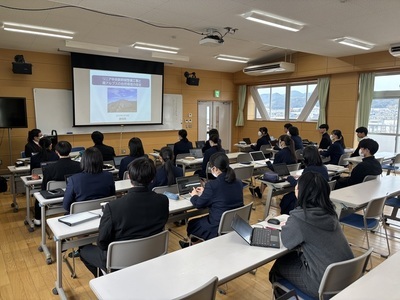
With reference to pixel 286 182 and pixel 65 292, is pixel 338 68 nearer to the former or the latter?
pixel 286 182

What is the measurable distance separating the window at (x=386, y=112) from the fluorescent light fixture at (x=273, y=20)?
4.21m

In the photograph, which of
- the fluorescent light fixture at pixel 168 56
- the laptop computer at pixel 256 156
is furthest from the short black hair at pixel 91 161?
the fluorescent light fixture at pixel 168 56

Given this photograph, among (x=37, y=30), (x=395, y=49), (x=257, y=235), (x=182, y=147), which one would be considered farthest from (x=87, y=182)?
(x=395, y=49)

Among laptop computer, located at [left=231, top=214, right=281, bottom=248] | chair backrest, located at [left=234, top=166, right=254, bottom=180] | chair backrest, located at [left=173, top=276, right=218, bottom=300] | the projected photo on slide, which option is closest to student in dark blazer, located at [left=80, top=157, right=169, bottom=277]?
laptop computer, located at [left=231, top=214, right=281, bottom=248]

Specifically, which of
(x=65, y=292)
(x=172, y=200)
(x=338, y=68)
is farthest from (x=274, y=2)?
(x=338, y=68)

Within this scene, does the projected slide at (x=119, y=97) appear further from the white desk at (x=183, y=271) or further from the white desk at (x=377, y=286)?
the white desk at (x=377, y=286)

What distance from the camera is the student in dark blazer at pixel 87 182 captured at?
9.39ft

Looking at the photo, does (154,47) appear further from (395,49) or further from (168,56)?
(395,49)

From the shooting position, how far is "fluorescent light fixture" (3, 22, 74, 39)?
5.57 m

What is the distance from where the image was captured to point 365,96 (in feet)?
26.2

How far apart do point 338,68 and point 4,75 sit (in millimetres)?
8766

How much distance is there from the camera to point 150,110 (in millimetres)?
9086

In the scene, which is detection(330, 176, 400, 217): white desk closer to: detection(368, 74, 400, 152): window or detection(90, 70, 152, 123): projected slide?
detection(368, 74, 400, 152): window

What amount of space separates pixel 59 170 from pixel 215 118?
8.23 metres
